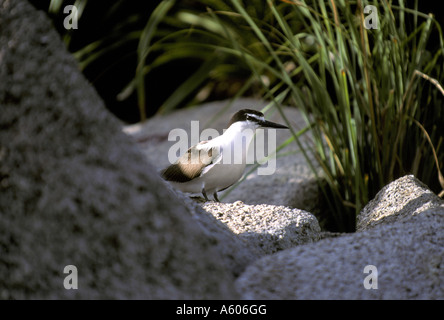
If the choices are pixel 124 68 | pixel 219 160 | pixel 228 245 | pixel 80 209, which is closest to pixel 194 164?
pixel 219 160

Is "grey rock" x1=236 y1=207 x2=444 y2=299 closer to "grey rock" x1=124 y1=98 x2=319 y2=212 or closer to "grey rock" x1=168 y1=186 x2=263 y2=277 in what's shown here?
"grey rock" x1=168 y1=186 x2=263 y2=277

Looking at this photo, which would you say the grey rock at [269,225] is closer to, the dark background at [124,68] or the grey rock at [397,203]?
the grey rock at [397,203]

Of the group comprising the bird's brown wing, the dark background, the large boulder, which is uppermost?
the dark background

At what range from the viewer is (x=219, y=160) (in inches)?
81.0

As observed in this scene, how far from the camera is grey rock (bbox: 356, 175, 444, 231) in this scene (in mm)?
1722

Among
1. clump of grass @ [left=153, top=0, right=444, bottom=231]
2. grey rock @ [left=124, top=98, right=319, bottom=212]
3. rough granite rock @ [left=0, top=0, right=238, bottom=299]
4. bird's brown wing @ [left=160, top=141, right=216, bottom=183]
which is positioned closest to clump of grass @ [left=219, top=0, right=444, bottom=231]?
clump of grass @ [left=153, top=0, right=444, bottom=231]

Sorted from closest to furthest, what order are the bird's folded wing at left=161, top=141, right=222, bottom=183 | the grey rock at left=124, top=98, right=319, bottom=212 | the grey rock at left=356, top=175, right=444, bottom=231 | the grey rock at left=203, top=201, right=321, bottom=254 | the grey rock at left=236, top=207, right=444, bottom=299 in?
1. the grey rock at left=236, top=207, right=444, bottom=299
2. the grey rock at left=203, top=201, right=321, bottom=254
3. the grey rock at left=356, top=175, right=444, bottom=231
4. the bird's folded wing at left=161, top=141, right=222, bottom=183
5. the grey rock at left=124, top=98, right=319, bottom=212

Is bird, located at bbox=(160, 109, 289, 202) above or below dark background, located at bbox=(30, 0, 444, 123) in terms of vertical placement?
below

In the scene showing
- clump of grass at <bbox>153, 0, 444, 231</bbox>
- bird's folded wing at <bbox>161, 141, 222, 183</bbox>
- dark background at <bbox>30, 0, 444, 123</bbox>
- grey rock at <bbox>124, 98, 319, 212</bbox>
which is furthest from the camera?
dark background at <bbox>30, 0, 444, 123</bbox>

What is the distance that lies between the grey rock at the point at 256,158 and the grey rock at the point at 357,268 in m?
0.85

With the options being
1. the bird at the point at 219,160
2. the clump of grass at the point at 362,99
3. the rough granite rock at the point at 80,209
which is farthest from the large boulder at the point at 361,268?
the bird at the point at 219,160

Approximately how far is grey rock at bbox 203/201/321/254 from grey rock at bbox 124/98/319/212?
0.43 m

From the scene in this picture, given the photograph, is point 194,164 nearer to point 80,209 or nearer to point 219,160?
point 219,160
